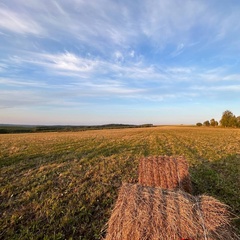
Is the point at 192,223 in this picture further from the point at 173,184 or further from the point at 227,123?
the point at 227,123

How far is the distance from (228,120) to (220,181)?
352ft

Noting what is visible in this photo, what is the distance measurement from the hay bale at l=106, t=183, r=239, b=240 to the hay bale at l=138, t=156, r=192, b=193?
9.29 feet

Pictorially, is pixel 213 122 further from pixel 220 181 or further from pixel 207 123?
pixel 220 181

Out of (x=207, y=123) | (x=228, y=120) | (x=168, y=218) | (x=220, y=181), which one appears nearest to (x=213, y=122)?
(x=207, y=123)

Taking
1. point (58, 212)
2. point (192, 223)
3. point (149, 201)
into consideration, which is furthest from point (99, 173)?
point (192, 223)

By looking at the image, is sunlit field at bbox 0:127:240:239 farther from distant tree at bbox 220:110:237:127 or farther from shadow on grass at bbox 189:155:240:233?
Answer: distant tree at bbox 220:110:237:127

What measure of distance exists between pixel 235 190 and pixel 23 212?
23.9ft

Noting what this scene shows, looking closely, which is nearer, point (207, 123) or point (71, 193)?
point (71, 193)

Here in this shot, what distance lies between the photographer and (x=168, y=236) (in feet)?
11.0

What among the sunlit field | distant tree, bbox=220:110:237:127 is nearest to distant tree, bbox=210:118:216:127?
distant tree, bbox=220:110:237:127

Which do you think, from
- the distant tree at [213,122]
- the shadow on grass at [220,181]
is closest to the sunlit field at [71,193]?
the shadow on grass at [220,181]

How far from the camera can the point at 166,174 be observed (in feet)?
23.2

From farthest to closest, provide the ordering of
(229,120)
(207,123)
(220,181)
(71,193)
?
(207,123) < (229,120) < (220,181) < (71,193)

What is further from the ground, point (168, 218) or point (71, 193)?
point (168, 218)
